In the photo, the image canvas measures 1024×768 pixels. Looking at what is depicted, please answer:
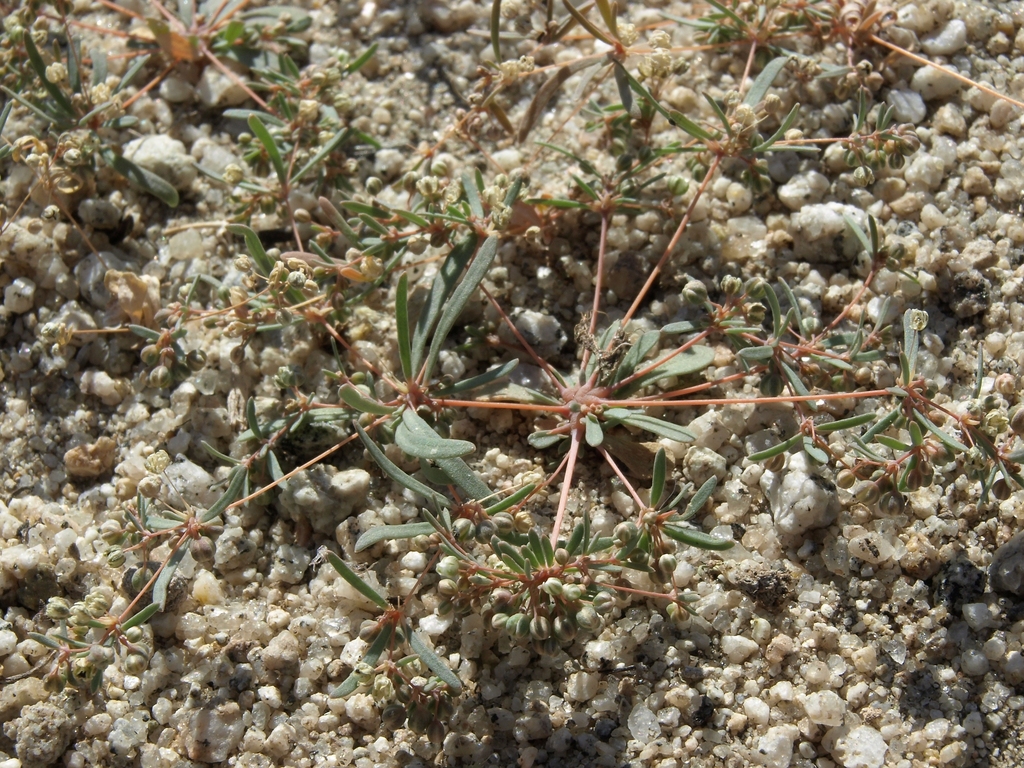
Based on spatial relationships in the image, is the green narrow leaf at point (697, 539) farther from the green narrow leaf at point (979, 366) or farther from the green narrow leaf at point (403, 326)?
the green narrow leaf at point (403, 326)

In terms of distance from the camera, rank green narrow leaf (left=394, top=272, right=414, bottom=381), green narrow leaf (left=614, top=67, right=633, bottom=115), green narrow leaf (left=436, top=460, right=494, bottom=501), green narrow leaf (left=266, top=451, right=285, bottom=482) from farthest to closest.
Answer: green narrow leaf (left=614, top=67, right=633, bottom=115), green narrow leaf (left=266, top=451, right=285, bottom=482), green narrow leaf (left=394, top=272, right=414, bottom=381), green narrow leaf (left=436, top=460, right=494, bottom=501)

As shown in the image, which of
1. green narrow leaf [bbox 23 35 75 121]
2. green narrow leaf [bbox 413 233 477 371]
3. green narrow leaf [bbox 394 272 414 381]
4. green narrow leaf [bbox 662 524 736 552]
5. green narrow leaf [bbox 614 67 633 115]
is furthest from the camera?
green narrow leaf [bbox 23 35 75 121]

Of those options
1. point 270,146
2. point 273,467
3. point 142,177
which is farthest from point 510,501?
point 142,177

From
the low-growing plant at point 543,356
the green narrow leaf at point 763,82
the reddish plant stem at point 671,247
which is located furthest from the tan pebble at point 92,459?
the green narrow leaf at point 763,82

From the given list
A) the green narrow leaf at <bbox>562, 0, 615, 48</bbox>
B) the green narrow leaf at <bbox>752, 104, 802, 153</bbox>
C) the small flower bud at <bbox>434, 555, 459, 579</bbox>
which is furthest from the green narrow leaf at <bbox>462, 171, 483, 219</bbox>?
the small flower bud at <bbox>434, 555, 459, 579</bbox>

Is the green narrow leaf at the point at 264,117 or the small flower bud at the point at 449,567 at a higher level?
the green narrow leaf at the point at 264,117

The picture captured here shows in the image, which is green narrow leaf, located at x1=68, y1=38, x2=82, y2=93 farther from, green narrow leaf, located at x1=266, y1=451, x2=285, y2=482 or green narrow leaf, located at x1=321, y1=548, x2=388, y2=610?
green narrow leaf, located at x1=321, y1=548, x2=388, y2=610
